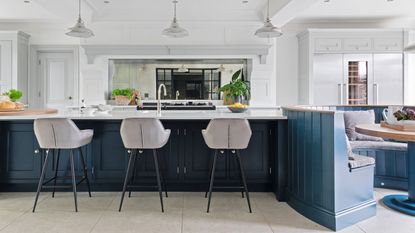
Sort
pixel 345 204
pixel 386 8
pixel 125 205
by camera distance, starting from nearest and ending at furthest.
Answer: pixel 345 204 < pixel 125 205 < pixel 386 8

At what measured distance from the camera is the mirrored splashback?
628 cm

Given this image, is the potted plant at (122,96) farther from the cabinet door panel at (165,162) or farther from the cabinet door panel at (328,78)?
the cabinet door panel at (328,78)

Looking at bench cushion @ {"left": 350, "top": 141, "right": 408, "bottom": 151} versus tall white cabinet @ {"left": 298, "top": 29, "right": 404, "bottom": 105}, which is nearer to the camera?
bench cushion @ {"left": 350, "top": 141, "right": 408, "bottom": 151}

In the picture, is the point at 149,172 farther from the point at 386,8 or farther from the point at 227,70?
the point at 386,8

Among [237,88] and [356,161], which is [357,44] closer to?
[237,88]

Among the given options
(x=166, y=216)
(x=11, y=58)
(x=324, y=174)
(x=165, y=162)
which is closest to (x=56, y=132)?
(x=165, y=162)

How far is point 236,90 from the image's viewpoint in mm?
5512

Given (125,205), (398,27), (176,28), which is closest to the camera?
(125,205)

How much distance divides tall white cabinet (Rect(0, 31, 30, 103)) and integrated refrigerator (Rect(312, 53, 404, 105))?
219 inches

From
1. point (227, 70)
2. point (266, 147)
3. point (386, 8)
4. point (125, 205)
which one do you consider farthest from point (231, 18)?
point (125, 205)

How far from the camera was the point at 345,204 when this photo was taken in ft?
8.39

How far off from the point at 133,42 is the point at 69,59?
1.50m

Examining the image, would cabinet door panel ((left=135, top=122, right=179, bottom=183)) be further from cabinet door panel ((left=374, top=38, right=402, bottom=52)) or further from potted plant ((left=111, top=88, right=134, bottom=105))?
cabinet door panel ((left=374, top=38, right=402, bottom=52))

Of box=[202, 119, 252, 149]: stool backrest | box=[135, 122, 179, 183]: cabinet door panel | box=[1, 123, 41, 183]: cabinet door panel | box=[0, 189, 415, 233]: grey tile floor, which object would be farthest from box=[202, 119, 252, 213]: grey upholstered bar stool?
box=[1, 123, 41, 183]: cabinet door panel
